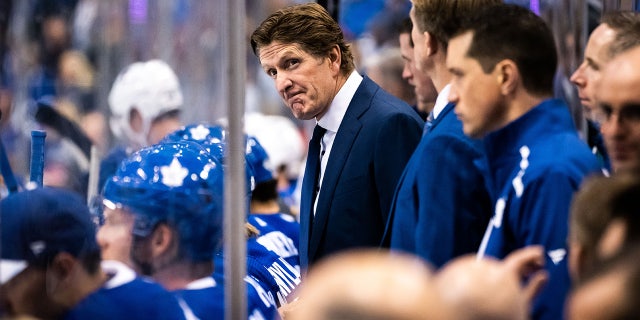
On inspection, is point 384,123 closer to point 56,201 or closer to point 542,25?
point 542,25

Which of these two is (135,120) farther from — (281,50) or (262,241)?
(262,241)

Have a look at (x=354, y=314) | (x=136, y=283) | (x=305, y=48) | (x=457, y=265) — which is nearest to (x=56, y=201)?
(x=136, y=283)

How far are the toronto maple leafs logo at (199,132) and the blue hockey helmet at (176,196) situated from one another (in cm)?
8

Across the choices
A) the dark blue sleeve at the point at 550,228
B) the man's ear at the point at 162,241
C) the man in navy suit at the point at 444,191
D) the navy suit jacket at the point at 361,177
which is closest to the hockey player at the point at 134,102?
the man's ear at the point at 162,241

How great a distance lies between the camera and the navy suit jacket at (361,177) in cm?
327

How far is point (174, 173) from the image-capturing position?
101 inches

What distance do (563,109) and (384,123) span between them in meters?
0.85

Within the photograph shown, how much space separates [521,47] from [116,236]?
921 mm

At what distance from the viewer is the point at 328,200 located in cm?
333

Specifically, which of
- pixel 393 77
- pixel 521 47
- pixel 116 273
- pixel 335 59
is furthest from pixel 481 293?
pixel 393 77

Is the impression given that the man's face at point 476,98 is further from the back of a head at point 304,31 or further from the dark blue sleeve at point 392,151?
the back of a head at point 304,31

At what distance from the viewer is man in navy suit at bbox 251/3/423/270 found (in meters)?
3.28

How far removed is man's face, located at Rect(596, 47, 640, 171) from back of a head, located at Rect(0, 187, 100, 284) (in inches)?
39.1

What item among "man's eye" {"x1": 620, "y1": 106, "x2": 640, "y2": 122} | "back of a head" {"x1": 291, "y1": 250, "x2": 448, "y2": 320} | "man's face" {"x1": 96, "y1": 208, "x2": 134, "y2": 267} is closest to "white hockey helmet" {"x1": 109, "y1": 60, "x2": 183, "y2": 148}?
"man's face" {"x1": 96, "y1": 208, "x2": 134, "y2": 267}
